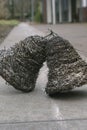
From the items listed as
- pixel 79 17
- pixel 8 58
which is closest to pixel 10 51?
pixel 8 58

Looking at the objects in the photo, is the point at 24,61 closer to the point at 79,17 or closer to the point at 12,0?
the point at 79,17

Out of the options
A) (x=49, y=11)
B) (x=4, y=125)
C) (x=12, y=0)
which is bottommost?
(x=12, y=0)

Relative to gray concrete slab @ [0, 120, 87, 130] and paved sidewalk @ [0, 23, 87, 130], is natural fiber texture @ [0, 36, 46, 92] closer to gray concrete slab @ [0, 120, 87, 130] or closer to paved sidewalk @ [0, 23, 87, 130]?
paved sidewalk @ [0, 23, 87, 130]

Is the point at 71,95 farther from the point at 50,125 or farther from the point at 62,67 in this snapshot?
the point at 50,125

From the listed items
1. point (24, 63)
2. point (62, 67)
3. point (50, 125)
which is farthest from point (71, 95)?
point (50, 125)

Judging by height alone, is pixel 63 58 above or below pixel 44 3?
above

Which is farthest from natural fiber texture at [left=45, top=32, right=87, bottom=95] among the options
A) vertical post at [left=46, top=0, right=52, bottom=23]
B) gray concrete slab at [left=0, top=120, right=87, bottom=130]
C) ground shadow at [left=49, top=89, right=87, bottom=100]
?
vertical post at [left=46, top=0, right=52, bottom=23]

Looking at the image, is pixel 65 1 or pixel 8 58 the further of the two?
pixel 65 1
